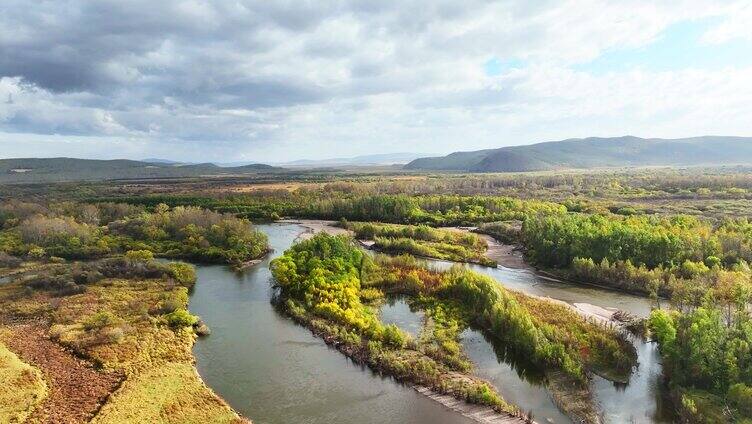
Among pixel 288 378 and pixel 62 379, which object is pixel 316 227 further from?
pixel 62 379

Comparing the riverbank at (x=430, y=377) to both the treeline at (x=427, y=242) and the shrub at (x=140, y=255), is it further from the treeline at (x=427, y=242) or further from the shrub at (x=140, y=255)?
the shrub at (x=140, y=255)

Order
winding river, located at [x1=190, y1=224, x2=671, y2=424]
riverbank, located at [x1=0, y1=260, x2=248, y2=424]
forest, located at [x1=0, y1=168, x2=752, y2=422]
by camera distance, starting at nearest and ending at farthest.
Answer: riverbank, located at [x1=0, y1=260, x2=248, y2=424] → winding river, located at [x1=190, y1=224, x2=671, y2=424] → forest, located at [x1=0, y1=168, x2=752, y2=422]

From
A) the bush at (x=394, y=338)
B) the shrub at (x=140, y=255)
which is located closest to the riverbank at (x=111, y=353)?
the bush at (x=394, y=338)

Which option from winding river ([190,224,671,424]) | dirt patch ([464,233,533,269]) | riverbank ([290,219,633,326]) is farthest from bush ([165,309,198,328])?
dirt patch ([464,233,533,269])

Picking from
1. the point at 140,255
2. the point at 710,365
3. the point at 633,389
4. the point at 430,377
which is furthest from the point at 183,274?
the point at 710,365

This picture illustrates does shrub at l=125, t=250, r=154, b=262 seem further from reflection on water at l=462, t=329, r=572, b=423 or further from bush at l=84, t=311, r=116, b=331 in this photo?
reflection on water at l=462, t=329, r=572, b=423
